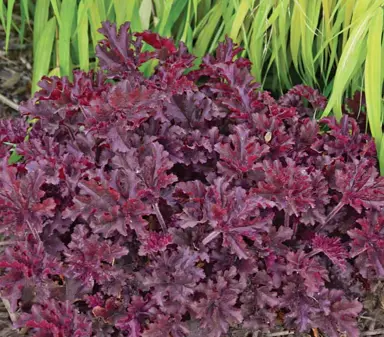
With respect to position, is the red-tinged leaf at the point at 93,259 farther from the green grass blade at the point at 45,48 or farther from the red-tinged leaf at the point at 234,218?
the green grass blade at the point at 45,48

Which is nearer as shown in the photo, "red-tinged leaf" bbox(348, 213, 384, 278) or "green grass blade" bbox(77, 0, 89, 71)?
"red-tinged leaf" bbox(348, 213, 384, 278)

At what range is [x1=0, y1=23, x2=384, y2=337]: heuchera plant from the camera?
4.86 feet

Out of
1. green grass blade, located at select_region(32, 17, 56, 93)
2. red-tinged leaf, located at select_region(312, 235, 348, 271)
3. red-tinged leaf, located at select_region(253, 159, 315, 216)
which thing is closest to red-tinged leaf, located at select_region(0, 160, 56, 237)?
red-tinged leaf, located at select_region(253, 159, 315, 216)

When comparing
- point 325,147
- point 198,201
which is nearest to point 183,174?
point 198,201

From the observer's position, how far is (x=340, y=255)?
1.54 meters

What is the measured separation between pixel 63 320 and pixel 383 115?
1116 millimetres

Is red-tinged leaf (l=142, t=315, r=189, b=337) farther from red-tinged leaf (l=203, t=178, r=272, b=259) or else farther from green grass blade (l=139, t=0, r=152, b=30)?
green grass blade (l=139, t=0, r=152, b=30)

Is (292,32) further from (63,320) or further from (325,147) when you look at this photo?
(63,320)

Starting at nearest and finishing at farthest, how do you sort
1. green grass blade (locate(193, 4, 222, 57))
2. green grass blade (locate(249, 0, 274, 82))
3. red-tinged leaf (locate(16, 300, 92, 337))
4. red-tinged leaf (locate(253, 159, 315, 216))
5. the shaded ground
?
1. red-tinged leaf (locate(16, 300, 92, 337))
2. red-tinged leaf (locate(253, 159, 315, 216))
3. green grass blade (locate(249, 0, 274, 82))
4. green grass blade (locate(193, 4, 222, 57))
5. the shaded ground

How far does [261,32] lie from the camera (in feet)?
6.36

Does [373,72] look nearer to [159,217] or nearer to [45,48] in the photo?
[159,217]

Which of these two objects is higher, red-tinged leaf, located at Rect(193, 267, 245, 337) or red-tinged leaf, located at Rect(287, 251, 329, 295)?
red-tinged leaf, located at Rect(287, 251, 329, 295)

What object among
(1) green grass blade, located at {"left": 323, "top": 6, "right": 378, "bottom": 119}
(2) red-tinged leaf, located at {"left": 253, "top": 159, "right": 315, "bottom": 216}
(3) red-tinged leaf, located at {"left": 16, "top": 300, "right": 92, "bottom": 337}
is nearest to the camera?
(3) red-tinged leaf, located at {"left": 16, "top": 300, "right": 92, "bottom": 337}

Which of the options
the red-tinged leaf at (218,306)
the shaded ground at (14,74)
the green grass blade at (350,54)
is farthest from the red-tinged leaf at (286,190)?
the shaded ground at (14,74)
